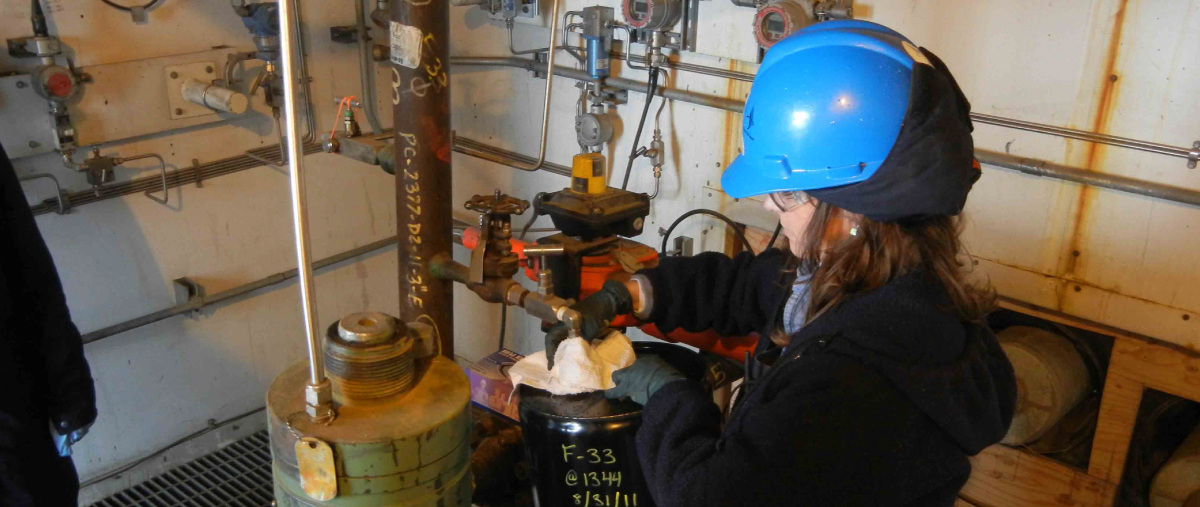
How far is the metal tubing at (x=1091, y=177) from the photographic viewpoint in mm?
1401

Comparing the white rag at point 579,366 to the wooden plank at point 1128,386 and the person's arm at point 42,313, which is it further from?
the wooden plank at point 1128,386

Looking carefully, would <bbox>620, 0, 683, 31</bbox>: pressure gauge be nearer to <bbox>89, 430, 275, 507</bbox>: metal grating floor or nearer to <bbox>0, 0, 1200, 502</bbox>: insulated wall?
<bbox>0, 0, 1200, 502</bbox>: insulated wall

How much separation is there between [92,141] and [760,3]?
1345 millimetres

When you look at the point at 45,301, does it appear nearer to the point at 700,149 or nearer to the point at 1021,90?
the point at 700,149

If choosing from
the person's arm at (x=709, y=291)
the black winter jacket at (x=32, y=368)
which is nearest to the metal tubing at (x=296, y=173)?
the person's arm at (x=709, y=291)

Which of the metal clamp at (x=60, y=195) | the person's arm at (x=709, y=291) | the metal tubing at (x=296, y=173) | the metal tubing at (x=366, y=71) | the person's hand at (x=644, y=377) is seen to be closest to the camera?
the metal tubing at (x=296, y=173)

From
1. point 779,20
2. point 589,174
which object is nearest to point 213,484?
point 589,174

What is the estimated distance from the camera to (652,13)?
183cm

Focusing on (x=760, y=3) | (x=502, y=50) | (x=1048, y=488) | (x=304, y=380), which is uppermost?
(x=760, y=3)

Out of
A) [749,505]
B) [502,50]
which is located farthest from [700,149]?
[749,505]

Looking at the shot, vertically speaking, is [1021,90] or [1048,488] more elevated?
[1021,90]

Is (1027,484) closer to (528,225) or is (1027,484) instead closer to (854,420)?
(854,420)

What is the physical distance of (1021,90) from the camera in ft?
5.00

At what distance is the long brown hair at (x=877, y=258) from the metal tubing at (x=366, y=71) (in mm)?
1480
